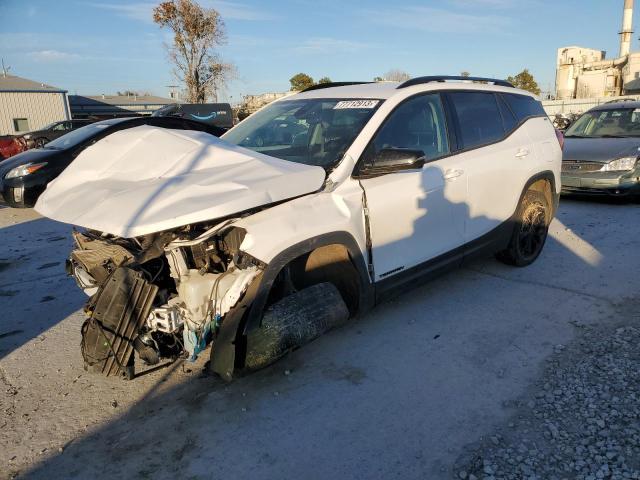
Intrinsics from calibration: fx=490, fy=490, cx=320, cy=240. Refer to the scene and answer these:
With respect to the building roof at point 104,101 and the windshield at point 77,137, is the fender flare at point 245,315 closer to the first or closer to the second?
the windshield at point 77,137

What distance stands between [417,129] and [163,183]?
211cm

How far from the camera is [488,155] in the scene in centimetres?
453

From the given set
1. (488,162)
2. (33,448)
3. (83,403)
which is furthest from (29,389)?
(488,162)

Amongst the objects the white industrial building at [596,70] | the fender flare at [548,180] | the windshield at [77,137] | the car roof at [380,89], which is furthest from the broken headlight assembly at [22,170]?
the white industrial building at [596,70]

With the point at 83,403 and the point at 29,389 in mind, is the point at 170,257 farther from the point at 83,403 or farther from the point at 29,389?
the point at 29,389

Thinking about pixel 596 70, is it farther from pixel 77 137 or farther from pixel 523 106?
pixel 77 137

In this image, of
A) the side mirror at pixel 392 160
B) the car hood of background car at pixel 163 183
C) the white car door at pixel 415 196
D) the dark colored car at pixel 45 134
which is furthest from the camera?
the dark colored car at pixel 45 134

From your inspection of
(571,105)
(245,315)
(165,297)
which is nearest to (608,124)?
(245,315)

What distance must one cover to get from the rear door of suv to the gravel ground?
1502 millimetres

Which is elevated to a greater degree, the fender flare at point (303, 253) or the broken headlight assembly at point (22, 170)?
the broken headlight assembly at point (22, 170)

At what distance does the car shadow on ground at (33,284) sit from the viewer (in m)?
4.32

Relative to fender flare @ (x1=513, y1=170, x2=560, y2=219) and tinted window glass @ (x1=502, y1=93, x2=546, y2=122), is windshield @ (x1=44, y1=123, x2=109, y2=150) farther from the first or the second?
fender flare @ (x1=513, y1=170, x2=560, y2=219)

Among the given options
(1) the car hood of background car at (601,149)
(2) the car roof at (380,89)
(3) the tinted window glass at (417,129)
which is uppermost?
(2) the car roof at (380,89)

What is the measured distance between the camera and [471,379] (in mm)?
3270
